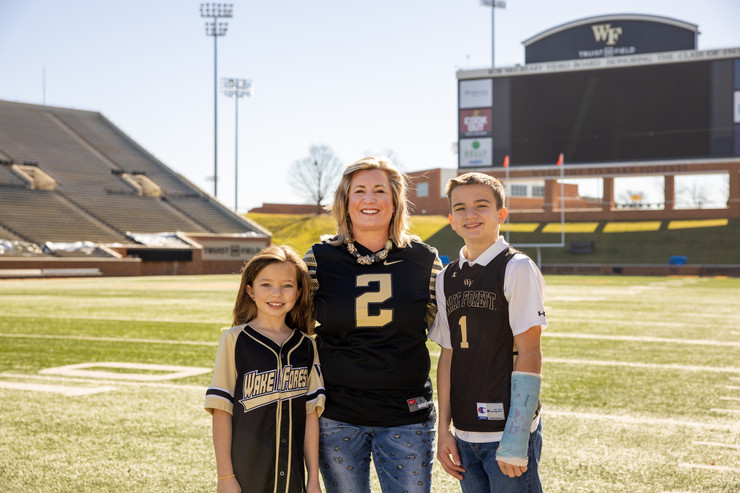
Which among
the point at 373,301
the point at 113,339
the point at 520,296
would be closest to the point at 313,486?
the point at 373,301

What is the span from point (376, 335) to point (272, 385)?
1.34 ft

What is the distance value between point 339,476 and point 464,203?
41.1 inches

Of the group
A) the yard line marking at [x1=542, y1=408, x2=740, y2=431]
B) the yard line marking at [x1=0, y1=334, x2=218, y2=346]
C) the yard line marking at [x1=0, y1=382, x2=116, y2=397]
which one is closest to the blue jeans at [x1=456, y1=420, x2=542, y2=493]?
the yard line marking at [x1=542, y1=408, x2=740, y2=431]

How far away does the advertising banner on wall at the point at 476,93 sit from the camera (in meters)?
37.5

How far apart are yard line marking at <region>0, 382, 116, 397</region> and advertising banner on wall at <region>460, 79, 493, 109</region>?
33326mm

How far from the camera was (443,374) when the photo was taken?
2.53m

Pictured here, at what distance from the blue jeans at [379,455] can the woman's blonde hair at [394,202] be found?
25.9 inches

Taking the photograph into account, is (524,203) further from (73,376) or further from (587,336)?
(73,376)

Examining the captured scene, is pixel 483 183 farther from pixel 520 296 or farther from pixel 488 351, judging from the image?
pixel 488 351

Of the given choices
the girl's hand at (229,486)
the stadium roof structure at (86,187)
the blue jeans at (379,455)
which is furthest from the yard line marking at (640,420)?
the stadium roof structure at (86,187)

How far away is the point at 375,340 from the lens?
99.7 inches

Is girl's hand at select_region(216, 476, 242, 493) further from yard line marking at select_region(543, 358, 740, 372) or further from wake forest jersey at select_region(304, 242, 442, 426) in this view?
yard line marking at select_region(543, 358, 740, 372)

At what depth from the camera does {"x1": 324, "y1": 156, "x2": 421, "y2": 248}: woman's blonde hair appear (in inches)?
104

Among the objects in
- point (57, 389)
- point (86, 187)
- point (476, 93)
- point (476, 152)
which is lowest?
point (57, 389)
